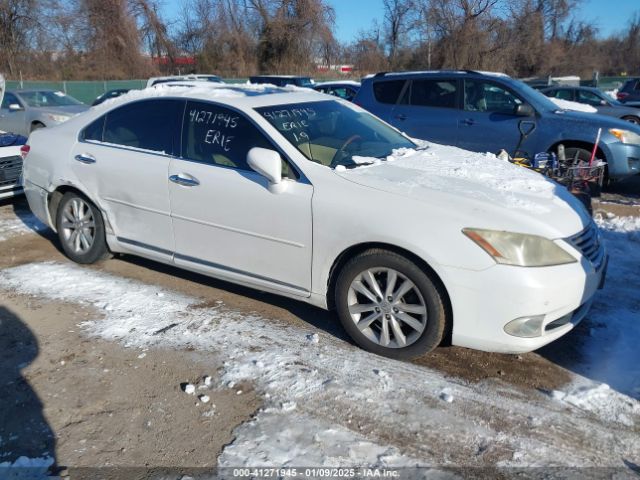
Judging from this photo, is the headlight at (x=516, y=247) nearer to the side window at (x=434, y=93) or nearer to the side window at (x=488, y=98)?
the side window at (x=488, y=98)

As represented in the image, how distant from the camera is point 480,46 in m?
33.1

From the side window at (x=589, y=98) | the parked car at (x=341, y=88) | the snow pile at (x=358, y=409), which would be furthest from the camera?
the parked car at (x=341, y=88)

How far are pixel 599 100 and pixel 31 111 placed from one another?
46.2ft

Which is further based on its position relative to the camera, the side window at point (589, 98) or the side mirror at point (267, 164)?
the side window at point (589, 98)

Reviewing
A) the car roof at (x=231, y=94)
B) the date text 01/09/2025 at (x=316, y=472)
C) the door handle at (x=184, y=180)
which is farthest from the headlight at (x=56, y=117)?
the date text 01/09/2025 at (x=316, y=472)

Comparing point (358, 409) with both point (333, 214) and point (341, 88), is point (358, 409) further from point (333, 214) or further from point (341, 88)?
point (341, 88)

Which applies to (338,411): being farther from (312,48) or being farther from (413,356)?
(312,48)

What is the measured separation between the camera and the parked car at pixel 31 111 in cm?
1332

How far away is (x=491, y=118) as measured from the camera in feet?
27.3

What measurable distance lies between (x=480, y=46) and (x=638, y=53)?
1133 inches

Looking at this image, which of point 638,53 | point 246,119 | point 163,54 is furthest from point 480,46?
point 246,119

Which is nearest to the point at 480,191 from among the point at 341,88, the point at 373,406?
the point at 373,406

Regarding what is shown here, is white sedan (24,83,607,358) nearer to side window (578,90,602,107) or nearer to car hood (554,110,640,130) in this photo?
car hood (554,110,640,130)

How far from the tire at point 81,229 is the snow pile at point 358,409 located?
1.02 m
